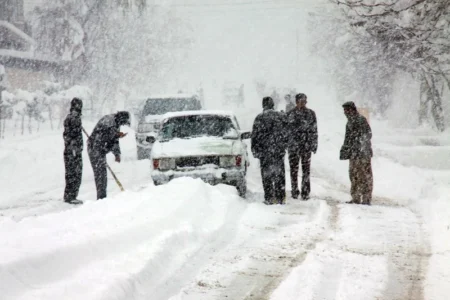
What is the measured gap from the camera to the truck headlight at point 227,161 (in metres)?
11.5

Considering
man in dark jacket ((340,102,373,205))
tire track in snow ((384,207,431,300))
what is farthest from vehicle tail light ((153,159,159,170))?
tire track in snow ((384,207,431,300))

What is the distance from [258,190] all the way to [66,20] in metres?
25.9

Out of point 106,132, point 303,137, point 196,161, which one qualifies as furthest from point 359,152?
point 106,132

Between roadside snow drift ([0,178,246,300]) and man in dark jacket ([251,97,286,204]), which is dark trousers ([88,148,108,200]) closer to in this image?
roadside snow drift ([0,178,246,300])

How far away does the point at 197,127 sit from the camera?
12688 mm

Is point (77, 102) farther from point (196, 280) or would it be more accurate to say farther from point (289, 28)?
point (289, 28)

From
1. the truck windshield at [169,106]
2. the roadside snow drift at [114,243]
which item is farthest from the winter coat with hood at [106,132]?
the truck windshield at [169,106]

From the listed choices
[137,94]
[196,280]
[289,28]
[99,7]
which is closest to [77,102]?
[196,280]

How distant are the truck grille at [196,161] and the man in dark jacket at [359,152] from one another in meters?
2.31

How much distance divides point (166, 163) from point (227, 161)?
1.08m

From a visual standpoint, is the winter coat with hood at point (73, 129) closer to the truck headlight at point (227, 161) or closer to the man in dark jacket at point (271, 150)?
the truck headlight at point (227, 161)

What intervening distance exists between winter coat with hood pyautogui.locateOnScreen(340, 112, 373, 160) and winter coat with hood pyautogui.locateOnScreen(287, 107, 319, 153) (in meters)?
0.69

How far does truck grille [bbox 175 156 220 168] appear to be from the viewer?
37.8 feet

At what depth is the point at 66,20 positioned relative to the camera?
1433 inches
